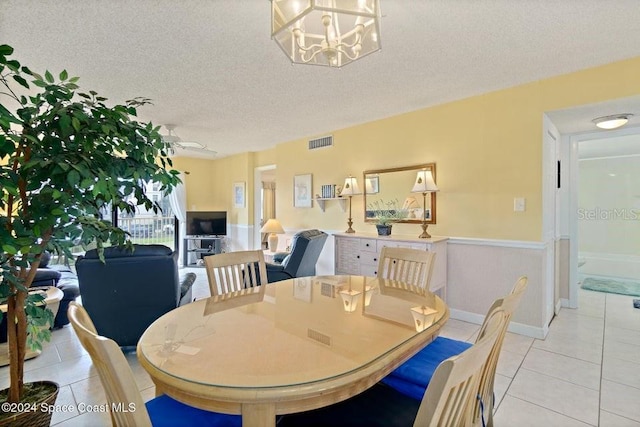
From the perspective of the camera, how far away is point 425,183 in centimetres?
341

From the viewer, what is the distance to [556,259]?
352 cm

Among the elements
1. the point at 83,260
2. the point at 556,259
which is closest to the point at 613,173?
the point at 556,259

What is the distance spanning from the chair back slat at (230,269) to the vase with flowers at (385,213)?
75.4 inches

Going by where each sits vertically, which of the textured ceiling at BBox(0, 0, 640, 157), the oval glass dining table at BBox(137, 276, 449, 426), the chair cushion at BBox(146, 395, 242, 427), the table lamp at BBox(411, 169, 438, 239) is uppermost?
the textured ceiling at BBox(0, 0, 640, 157)

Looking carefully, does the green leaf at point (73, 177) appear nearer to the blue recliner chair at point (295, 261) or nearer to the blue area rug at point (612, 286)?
the blue recliner chair at point (295, 261)

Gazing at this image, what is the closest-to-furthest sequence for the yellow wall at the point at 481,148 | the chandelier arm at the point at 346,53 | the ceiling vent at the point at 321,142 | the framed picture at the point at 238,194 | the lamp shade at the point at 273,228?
the chandelier arm at the point at 346,53 < the yellow wall at the point at 481,148 < the ceiling vent at the point at 321,142 < the lamp shade at the point at 273,228 < the framed picture at the point at 238,194

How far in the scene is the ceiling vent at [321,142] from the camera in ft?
15.7

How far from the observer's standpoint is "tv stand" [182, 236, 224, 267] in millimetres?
6703

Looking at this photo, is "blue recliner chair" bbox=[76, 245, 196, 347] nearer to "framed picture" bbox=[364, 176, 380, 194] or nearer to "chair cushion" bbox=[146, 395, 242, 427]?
"chair cushion" bbox=[146, 395, 242, 427]

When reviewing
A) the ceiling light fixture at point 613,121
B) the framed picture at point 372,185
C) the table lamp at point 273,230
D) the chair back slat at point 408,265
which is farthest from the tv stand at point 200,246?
→ the ceiling light fixture at point 613,121

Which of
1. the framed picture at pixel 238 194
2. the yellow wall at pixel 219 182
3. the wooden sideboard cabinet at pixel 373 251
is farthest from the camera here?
the framed picture at pixel 238 194

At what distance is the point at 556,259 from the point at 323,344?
3.60m

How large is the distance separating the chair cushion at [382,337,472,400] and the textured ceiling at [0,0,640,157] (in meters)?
1.96

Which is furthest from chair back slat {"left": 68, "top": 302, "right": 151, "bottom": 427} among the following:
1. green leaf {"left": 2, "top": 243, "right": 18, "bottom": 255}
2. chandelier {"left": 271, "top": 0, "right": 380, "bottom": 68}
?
chandelier {"left": 271, "top": 0, "right": 380, "bottom": 68}
